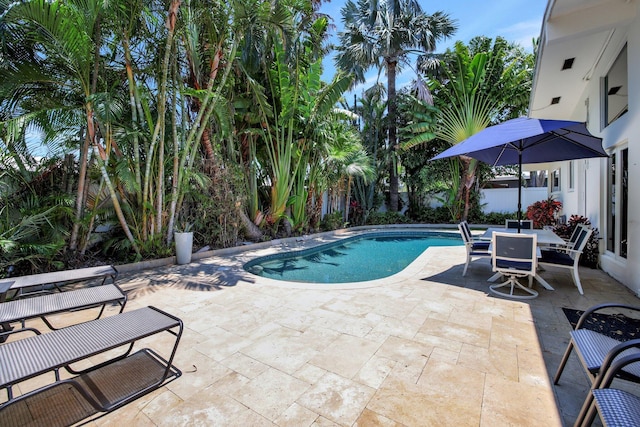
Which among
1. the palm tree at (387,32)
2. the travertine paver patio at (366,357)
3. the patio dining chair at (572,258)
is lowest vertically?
the travertine paver patio at (366,357)

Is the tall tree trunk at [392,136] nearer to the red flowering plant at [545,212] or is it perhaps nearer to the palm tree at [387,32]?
the palm tree at [387,32]

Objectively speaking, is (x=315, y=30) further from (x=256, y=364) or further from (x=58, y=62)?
(x=256, y=364)

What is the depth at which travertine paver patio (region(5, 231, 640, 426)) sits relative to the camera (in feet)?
7.28

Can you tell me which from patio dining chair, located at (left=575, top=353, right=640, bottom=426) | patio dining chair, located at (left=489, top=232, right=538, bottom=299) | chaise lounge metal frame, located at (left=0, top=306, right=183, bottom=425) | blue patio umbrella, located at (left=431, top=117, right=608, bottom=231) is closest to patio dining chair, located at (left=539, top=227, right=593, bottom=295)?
patio dining chair, located at (left=489, top=232, right=538, bottom=299)

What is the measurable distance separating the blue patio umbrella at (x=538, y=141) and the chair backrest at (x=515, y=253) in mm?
1483

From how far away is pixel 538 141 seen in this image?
6055 mm

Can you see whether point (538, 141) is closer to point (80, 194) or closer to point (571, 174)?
point (571, 174)

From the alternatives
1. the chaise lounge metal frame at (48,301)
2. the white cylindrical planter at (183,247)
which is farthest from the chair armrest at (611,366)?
the white cylindrical planter at (183,247)

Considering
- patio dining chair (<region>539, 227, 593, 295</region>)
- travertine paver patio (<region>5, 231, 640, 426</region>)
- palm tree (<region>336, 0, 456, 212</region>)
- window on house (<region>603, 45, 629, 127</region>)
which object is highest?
palm tree (<region>336, 0, 456, 212</region>)

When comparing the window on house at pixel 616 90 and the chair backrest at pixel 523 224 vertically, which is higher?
the window on house at pixel 616 90

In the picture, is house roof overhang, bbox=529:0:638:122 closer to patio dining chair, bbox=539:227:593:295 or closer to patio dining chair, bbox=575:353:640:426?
patio dining chair, bbox=539:227:593:295

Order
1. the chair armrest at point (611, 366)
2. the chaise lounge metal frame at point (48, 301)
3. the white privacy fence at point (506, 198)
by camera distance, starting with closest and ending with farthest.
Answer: the chair armrest at point (611, 366) → the chaise lounge metal frame at point (48, 301) → the white privacy fence at point (506, 198)

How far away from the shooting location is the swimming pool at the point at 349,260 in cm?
739

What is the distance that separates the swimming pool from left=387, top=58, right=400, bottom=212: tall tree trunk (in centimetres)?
364
